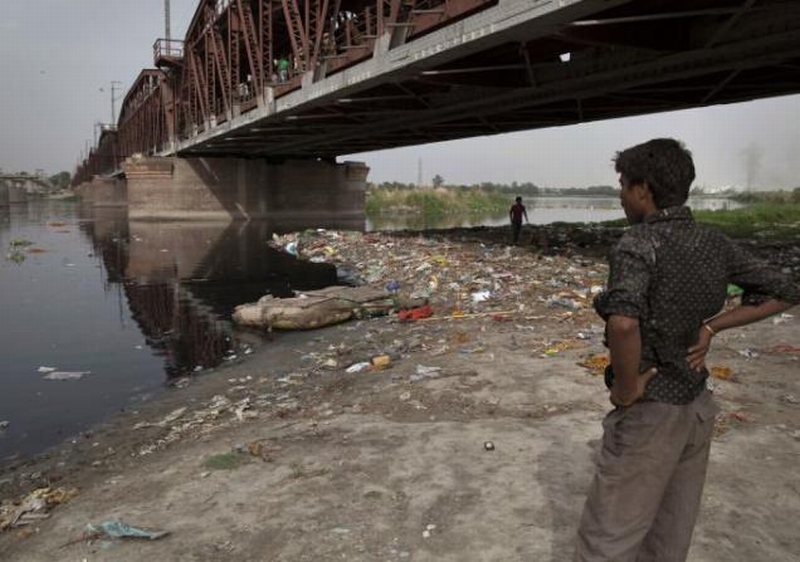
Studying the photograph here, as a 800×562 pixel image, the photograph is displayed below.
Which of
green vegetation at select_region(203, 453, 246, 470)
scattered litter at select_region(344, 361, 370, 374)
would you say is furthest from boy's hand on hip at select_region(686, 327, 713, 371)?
scattered litter at select_region(344, 361, 370, 374)

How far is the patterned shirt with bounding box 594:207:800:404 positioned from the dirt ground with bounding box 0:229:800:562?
1.36 m

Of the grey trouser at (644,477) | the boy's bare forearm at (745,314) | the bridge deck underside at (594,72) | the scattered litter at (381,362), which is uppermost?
the bridge deck underside at (594,72)

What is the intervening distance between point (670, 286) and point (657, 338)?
18 cm

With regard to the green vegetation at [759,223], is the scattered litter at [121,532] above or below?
below

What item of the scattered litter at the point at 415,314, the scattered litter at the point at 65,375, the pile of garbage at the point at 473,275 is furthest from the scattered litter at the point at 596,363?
the scattered litter at the point at 65,375

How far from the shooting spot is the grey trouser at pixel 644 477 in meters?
2.11

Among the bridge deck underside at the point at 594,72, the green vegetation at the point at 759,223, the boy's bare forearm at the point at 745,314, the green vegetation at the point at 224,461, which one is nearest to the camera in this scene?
the boy's bare forearm at the point at 745,314

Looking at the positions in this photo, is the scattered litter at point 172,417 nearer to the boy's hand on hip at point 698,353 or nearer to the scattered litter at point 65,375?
the scattered litter at point 65,375

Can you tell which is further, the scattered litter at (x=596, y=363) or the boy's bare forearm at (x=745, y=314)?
the scattered litter at (x=596, y=363)

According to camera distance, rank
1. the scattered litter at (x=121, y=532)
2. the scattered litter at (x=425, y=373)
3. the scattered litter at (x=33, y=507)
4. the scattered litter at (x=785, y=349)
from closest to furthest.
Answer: the scattered litter at (x=121, y=532), the scattered litter at (x=33, y=507), the scattered litter at (x=425, y=373), the scattered litter at (x=785, y=349)

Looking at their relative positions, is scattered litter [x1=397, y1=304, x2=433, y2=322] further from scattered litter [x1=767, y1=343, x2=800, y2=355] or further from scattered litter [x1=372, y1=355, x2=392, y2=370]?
scattered litter [x1=767, y1=343, x2=800, y2=355]

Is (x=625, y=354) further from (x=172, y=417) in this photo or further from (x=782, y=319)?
(x=782, y=319)

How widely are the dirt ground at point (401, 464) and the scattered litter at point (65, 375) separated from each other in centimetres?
160

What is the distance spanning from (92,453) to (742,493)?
4.89 m
